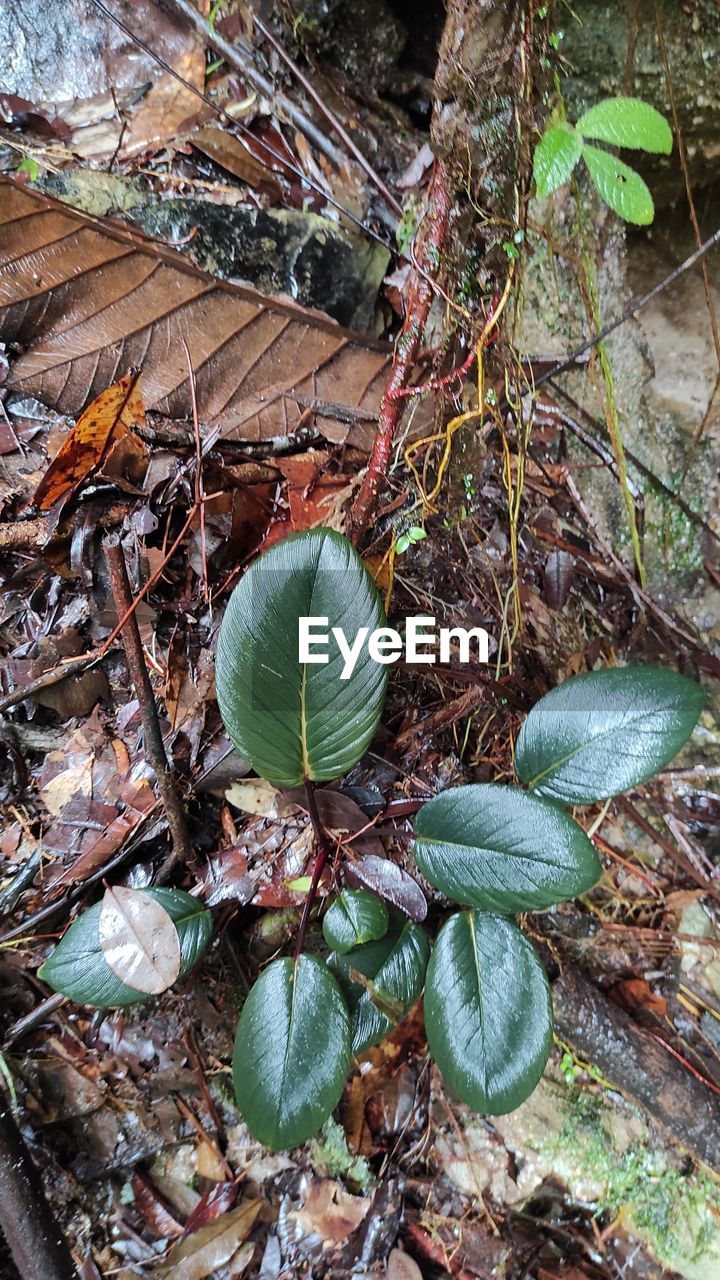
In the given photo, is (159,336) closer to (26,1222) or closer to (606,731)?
(606,731)

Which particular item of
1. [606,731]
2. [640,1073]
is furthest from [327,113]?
[640,1073]

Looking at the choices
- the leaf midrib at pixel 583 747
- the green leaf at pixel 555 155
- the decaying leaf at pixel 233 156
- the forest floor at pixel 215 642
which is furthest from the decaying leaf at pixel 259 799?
the decaying leaf at pixel 233 156

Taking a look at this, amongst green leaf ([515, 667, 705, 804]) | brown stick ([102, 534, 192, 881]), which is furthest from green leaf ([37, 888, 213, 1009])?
green leaf ([515, 667, 705, 804])

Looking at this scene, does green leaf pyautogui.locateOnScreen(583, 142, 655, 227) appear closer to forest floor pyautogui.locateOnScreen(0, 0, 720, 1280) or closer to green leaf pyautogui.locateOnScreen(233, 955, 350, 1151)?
forest floor pyautogui.locateOnScreen(0, 0, 720, 1280)

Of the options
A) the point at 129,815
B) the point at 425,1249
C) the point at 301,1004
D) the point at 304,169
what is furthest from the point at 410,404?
the point at 425,1249

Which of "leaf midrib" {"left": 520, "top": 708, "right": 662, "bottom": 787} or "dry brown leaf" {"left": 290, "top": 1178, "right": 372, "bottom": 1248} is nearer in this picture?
"leaf midrib" {"left": 520, "top": 708, "right": 662, "bottom": 787}

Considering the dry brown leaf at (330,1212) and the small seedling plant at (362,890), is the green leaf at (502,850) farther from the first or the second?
the dry brown leaf at (330,1212)
